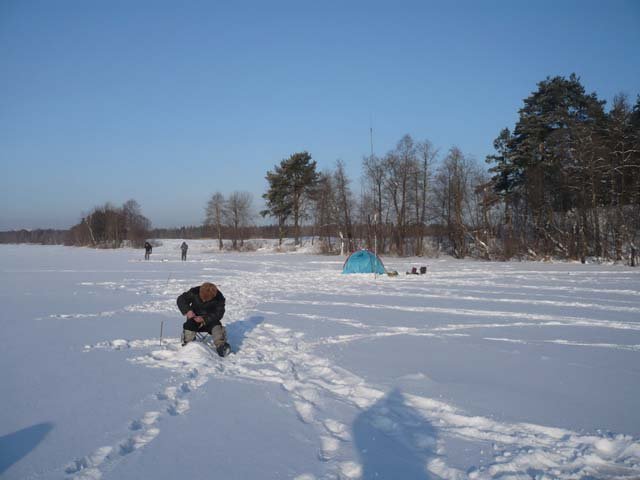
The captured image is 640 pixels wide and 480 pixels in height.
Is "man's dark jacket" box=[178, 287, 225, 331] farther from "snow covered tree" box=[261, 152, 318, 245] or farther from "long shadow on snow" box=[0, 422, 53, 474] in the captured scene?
"snow covered tree" box=[261, 152, 318, 245]

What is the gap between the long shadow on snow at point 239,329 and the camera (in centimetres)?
707

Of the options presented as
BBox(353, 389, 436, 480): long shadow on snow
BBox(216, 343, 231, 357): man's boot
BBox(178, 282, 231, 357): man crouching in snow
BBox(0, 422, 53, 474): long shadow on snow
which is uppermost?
BBox(178, 282, 231, 357): man crouching in snow

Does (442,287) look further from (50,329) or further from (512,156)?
(512,156)

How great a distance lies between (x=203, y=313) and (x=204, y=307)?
3.8 inches

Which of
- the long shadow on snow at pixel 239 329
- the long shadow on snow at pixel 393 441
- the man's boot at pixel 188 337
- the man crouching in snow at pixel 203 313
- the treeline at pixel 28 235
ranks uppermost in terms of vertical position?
the treeline at pixel 28 235

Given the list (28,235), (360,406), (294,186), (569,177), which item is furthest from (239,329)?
(28,235)

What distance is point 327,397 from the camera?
181 inches

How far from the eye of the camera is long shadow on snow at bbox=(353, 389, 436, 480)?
310cm

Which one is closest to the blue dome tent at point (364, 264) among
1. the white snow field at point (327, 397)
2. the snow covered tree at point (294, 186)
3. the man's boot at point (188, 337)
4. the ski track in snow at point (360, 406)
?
the ski track in snow at point (360, 406)

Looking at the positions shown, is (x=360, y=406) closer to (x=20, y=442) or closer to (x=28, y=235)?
(x=20, y=442)

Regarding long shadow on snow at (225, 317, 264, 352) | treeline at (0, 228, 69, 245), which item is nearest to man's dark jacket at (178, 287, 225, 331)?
long shadow on snow at (225, 317, 264, 352)

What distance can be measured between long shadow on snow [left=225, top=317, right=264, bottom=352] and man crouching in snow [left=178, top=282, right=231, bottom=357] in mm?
492

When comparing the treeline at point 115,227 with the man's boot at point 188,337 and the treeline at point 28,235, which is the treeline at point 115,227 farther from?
the treeline at point 28,235

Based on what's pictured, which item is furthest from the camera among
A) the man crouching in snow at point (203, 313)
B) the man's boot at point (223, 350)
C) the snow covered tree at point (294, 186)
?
the snow covered tree at point (294, 186)
